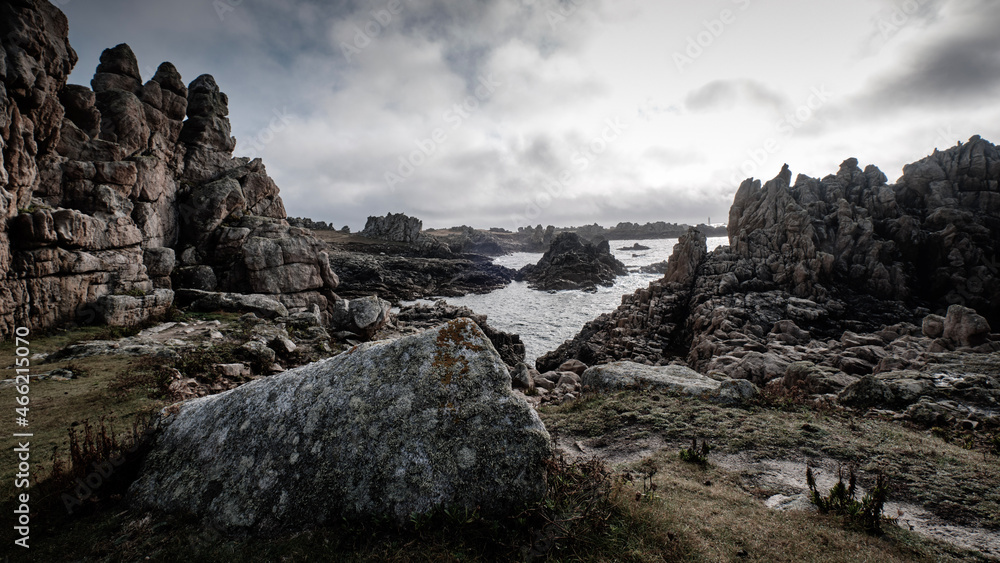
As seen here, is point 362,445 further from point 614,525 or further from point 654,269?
point 654,269

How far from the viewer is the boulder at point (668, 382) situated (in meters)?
11.8

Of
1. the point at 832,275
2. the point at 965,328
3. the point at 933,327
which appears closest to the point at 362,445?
the point at 965,328

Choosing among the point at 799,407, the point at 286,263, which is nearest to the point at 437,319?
the point at 286,263

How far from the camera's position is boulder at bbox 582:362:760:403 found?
1177 centimetres

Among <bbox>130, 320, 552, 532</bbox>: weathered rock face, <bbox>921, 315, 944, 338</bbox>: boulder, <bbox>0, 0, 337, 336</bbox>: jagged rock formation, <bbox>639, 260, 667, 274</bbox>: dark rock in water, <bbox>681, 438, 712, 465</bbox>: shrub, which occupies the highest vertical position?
<bbox>0, 0, 337, 336</bbox>: jagged rock formation

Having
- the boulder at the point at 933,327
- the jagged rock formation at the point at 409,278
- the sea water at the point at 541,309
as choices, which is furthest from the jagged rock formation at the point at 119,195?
the boulder at the point at 933,327

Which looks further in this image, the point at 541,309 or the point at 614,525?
the point at 541,309

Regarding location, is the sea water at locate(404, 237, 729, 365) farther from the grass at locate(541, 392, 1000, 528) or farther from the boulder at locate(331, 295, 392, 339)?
the grass at locate(541, 392, 1000, 528)

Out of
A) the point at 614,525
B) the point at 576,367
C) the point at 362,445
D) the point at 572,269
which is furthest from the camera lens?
the point at 572,269

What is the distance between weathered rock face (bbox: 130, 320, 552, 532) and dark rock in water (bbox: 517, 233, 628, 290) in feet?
250

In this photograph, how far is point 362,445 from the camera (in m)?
5.20

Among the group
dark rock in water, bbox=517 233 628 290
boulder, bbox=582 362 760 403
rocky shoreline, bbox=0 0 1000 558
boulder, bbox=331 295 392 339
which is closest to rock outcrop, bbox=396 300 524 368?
rocky shoreline, bbox=0 0 1000 558

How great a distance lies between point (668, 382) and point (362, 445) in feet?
37.5

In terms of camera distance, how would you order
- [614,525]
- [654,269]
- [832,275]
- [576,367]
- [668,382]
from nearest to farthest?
[614,525] → [668,382] → [576,367] → [832,275] → [654,269]
